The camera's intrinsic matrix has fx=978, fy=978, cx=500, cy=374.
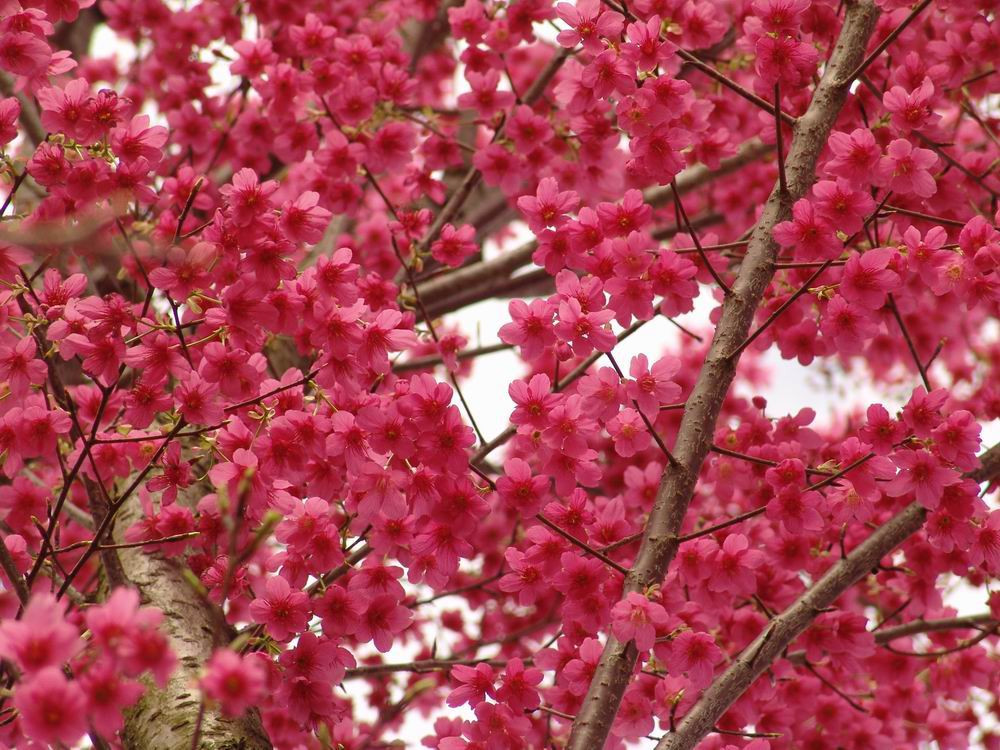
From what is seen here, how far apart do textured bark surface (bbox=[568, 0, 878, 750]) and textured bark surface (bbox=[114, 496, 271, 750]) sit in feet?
3.63

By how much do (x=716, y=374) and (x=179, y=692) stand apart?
1.95 meters

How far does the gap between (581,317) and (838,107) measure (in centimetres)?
127

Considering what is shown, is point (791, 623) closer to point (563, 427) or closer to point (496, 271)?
point (563, 427)

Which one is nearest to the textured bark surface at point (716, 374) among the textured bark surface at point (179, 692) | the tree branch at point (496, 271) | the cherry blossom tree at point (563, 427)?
the cherry blossom tree at point (563, 427)

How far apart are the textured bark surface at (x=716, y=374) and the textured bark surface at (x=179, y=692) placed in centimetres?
111

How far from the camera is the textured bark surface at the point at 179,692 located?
117 inches

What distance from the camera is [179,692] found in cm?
309

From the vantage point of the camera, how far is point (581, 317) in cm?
287

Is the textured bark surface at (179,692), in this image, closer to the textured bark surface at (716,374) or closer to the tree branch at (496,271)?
the textured bark surface at (716,374)

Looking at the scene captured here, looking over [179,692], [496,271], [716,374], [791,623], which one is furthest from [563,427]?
[496,271]

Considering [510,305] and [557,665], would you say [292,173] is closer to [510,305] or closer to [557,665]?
[510,305]

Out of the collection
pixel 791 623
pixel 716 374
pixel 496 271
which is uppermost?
pixel 496 271

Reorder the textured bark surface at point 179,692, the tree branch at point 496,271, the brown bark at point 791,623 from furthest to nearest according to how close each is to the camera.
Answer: the tree branch at point 496,271, the textured bark surface at point 179,692, the brown bark at point 791,623

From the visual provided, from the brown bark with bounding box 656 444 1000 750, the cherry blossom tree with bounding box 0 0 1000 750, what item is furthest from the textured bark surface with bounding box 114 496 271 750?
the brown bark with bounding box 656 444 1000 750
